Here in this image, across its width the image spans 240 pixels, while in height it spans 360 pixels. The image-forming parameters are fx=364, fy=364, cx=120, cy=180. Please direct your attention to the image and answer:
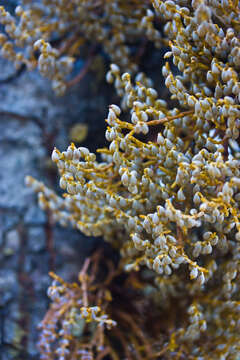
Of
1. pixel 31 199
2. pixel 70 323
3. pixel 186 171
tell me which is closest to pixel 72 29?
pixel 31 199

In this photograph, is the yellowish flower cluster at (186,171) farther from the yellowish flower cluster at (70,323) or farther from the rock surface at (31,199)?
the rock surface at (31,199)

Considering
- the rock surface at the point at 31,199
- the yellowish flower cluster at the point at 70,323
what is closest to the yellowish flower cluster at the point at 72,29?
the rock surface at the point at 31,199

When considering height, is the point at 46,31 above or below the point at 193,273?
above

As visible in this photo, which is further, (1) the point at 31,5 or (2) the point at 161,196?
(1) the point at 31,5

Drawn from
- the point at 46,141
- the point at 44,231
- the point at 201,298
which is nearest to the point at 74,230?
the point at 44,231

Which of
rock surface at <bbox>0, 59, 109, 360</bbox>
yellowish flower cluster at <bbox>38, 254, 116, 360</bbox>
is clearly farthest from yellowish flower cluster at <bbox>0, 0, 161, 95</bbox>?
yellowish flower cluster at <bbox>38, 254, 116, 360</bbox>

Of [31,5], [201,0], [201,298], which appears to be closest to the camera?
[201,0]

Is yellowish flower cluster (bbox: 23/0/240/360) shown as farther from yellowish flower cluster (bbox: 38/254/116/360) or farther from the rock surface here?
the rock surface

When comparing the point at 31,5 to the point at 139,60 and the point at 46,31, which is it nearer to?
the point at 46,31
